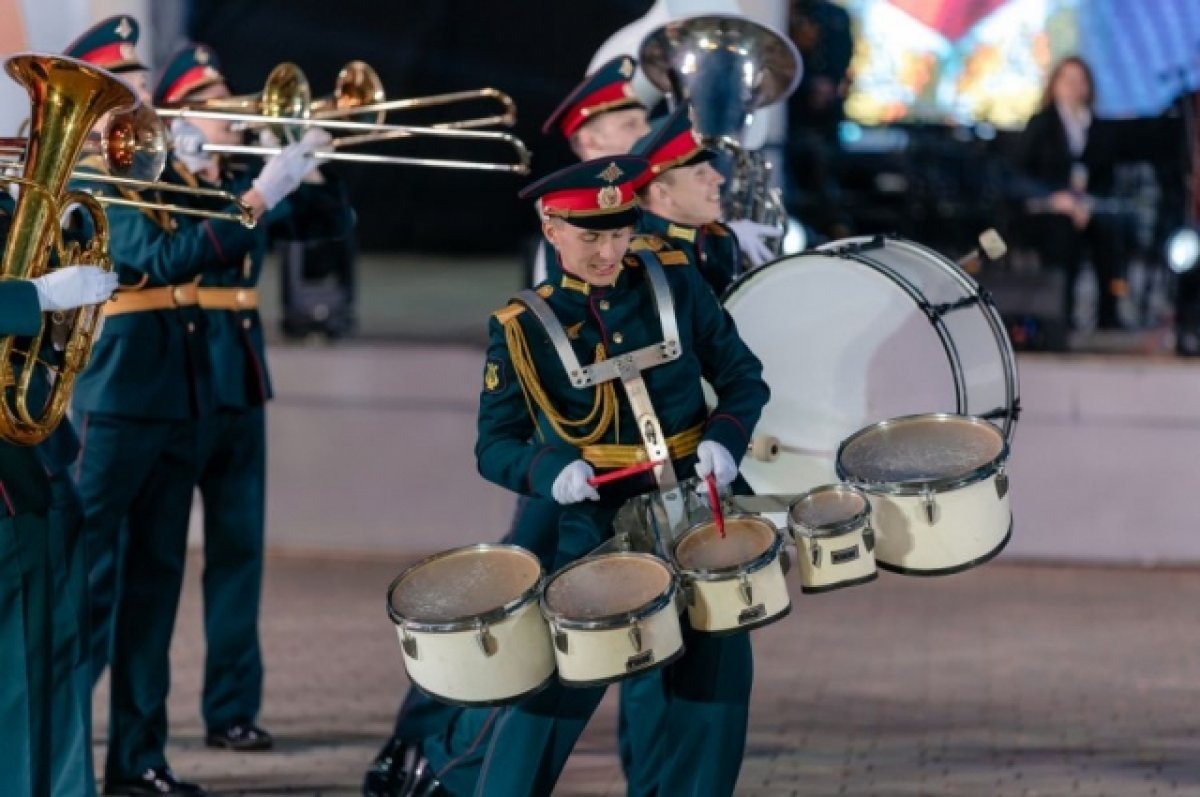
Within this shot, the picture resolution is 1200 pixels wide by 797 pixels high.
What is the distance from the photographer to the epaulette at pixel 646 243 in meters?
4.82

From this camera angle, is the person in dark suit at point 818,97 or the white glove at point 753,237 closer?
the white glove at point 753,237

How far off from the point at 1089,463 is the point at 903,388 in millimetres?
3546

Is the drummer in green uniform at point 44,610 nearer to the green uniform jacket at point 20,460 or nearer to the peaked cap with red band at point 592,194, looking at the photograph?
the green uniform jacket at point 20,460

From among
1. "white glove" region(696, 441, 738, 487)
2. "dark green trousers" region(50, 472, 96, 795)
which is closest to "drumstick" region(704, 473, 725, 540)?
"white glove" region(696, 441, 738, 487)

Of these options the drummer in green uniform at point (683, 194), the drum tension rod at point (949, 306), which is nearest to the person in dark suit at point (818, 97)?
the drummer in green uniform at point (683, 194)

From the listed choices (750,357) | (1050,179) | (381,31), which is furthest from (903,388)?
(381,31)

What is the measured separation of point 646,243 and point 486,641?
3.72ft

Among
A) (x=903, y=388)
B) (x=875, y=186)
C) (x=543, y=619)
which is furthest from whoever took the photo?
(x=875, y=186)

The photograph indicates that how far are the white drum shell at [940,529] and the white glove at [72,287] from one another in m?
1.58

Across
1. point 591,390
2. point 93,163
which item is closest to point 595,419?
point 591,390

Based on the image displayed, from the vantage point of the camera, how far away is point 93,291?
4.49 meters

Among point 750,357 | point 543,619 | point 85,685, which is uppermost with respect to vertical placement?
point 750,357

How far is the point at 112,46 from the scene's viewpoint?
5855 mm

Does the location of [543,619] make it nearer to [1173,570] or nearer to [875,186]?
[1173,570]
